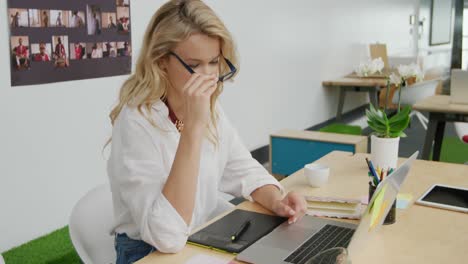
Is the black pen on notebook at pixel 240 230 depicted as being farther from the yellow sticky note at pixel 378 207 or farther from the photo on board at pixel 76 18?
the photo on board at pixel 76 18

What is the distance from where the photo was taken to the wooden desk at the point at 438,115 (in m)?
3.77

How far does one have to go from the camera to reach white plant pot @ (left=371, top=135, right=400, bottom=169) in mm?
1791

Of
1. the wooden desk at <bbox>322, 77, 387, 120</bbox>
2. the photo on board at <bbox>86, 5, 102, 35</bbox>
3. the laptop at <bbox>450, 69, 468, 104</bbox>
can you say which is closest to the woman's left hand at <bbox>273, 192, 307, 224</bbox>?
the photo on board at <bbox>86, 5, 102, 35</bbox>

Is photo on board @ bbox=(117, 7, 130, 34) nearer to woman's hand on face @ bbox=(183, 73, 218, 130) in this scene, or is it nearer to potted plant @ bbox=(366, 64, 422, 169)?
potted plant @ bbox=(366, 64, 422, 169)

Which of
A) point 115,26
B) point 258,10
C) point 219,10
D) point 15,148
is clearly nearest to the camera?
point 15,148

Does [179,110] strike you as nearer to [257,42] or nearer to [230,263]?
[230,263]

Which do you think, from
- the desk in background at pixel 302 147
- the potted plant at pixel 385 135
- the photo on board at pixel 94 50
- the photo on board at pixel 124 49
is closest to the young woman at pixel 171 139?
the potted plant at pixel 385 135

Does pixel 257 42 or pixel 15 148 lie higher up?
pixel 257 42

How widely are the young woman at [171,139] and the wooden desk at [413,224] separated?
0.10 m

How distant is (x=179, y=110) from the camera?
1550mm

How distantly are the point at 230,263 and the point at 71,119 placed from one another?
1.93 meters

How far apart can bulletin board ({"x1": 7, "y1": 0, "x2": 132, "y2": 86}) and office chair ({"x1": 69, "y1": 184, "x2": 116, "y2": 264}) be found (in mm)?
1206

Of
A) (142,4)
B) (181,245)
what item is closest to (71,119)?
(142,4)

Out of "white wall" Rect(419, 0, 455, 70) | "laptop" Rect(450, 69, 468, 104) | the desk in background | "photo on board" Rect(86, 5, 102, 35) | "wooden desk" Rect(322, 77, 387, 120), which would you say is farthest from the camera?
"white wall" Rect(419, 0, 455, 70)
